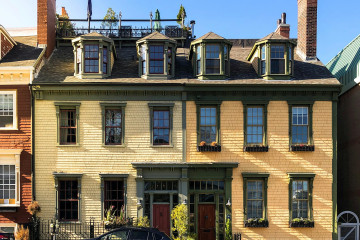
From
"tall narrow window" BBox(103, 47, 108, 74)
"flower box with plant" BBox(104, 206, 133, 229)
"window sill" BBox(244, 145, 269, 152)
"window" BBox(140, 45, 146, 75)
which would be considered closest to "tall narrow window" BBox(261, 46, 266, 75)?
"window sill" BBox(244, 145, 269, 152)

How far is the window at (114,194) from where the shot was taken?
1967cm

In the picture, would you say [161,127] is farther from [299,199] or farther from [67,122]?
[299,199]

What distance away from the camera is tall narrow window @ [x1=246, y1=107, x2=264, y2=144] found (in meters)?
19.8

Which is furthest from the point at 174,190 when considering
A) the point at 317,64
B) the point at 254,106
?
the point at 317,64

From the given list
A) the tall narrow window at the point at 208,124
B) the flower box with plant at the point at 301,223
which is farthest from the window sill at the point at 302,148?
the tall narrow window at the point at 208,124

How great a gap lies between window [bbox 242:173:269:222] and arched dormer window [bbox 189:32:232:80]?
5.50 metres

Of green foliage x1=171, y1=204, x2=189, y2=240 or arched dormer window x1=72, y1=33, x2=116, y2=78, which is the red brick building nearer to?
arched dormer window x1=72, y1=33, x2=116, y2=78

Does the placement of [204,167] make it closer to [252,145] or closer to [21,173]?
[252,145]

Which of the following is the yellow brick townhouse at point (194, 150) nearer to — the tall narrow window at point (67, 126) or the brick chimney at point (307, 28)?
the tall narrow window at point (67, 126)

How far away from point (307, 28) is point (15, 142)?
56.0ft

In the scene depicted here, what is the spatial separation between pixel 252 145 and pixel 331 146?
4.09 meters

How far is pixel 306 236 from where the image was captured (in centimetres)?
1948

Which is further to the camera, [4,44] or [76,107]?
[4,44]

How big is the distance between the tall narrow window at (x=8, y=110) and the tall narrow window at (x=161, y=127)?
727 cm
